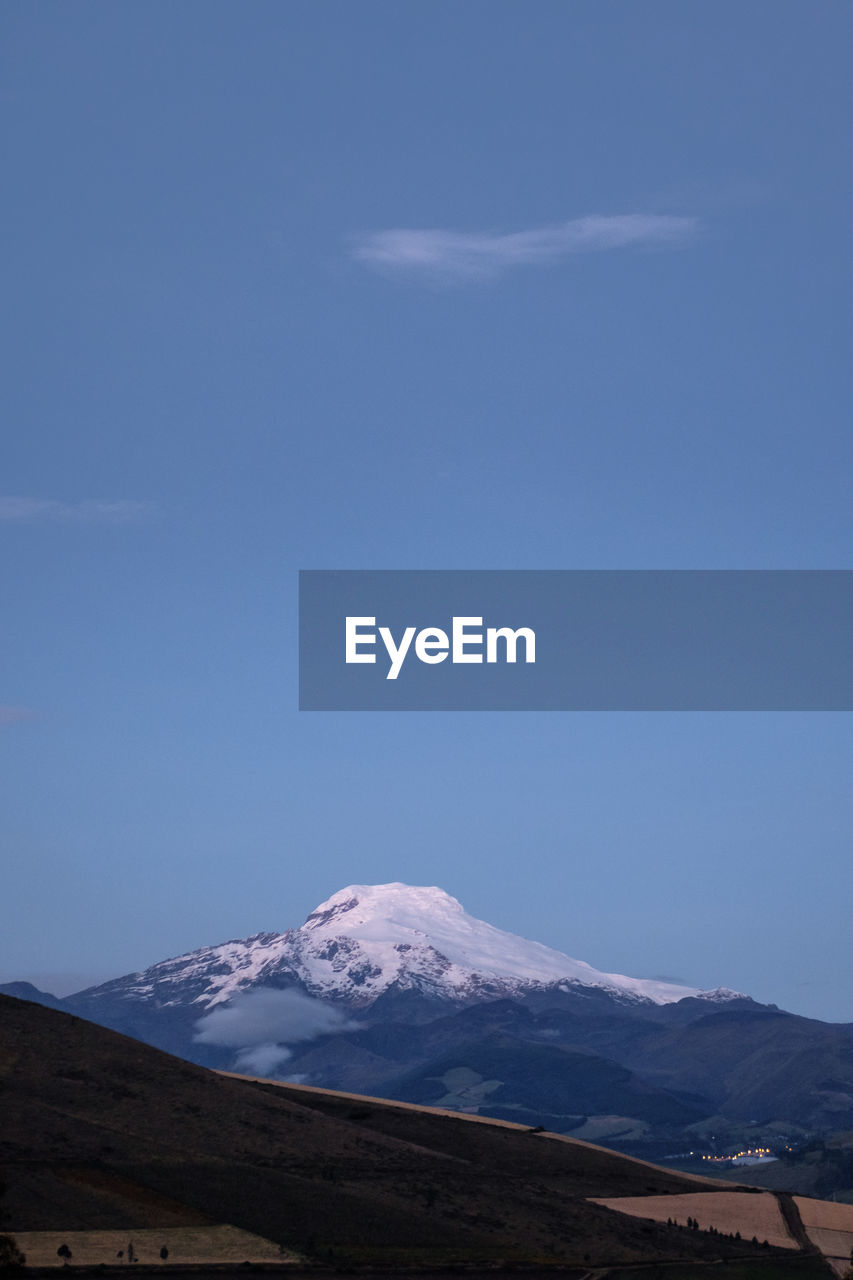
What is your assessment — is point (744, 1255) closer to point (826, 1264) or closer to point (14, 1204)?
point (826, 1264)

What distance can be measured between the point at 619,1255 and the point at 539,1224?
1043 cm

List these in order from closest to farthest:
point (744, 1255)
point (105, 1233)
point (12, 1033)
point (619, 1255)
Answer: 1. point (105, 1233)
2. point (619, 1255)
3. point (744, 1255)
4. point (12, 1033)

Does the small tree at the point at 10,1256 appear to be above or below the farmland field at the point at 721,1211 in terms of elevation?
above

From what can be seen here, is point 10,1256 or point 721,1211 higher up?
point 10,1256

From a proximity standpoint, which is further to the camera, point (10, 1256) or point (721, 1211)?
point (721, 1211)

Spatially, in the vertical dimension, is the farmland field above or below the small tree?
below

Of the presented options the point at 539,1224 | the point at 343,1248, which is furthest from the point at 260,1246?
the point at 539,1224

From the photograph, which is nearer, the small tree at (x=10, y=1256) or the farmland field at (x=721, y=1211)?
the small tree at (x=10, y=1256)

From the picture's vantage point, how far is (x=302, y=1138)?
167625mm

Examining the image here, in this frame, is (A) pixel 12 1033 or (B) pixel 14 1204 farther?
(A) pixel 12 1033

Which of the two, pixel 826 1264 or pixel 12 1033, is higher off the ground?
pixel 12 1033

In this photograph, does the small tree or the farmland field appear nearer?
the small tree

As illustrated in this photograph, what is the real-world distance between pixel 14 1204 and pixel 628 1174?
288 feet

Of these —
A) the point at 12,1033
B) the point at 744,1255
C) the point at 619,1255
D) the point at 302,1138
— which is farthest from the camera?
the point at 12,1033
